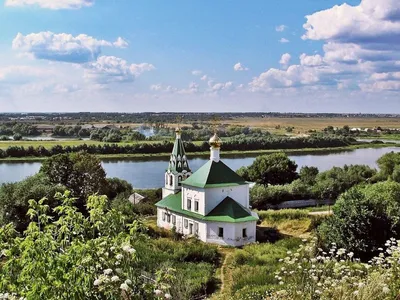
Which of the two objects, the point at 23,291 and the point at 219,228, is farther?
the point at 219,228

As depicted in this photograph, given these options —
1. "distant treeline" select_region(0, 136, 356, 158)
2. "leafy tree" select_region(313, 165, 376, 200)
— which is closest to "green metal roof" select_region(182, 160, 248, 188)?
"leafy tree" select_region(313, 165, 376, 200)

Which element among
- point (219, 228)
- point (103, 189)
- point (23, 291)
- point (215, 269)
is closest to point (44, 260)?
point (23, 291)

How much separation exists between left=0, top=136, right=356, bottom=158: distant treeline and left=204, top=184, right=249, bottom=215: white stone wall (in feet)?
127

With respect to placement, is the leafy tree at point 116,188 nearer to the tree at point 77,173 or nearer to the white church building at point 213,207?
the tree at point 77,173

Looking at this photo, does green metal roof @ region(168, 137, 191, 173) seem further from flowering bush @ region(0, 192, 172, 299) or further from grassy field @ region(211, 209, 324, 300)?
flowering bush @ region(0, 192, 172, 299)

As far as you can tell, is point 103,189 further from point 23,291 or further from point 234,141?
point 234,141

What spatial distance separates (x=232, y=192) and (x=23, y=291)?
534 inches

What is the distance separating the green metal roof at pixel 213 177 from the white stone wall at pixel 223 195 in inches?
7.3

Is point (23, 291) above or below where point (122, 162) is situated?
above

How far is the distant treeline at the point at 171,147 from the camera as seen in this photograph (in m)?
53.7

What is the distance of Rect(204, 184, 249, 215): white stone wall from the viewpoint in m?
17.2

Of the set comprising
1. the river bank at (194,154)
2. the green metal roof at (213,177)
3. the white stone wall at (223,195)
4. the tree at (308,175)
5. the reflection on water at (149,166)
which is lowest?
the reflection on water at (149,166)

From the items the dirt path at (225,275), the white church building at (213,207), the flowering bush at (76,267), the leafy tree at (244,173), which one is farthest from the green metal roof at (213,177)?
the leafy tree at (244,173)

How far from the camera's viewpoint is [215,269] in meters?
13.6
